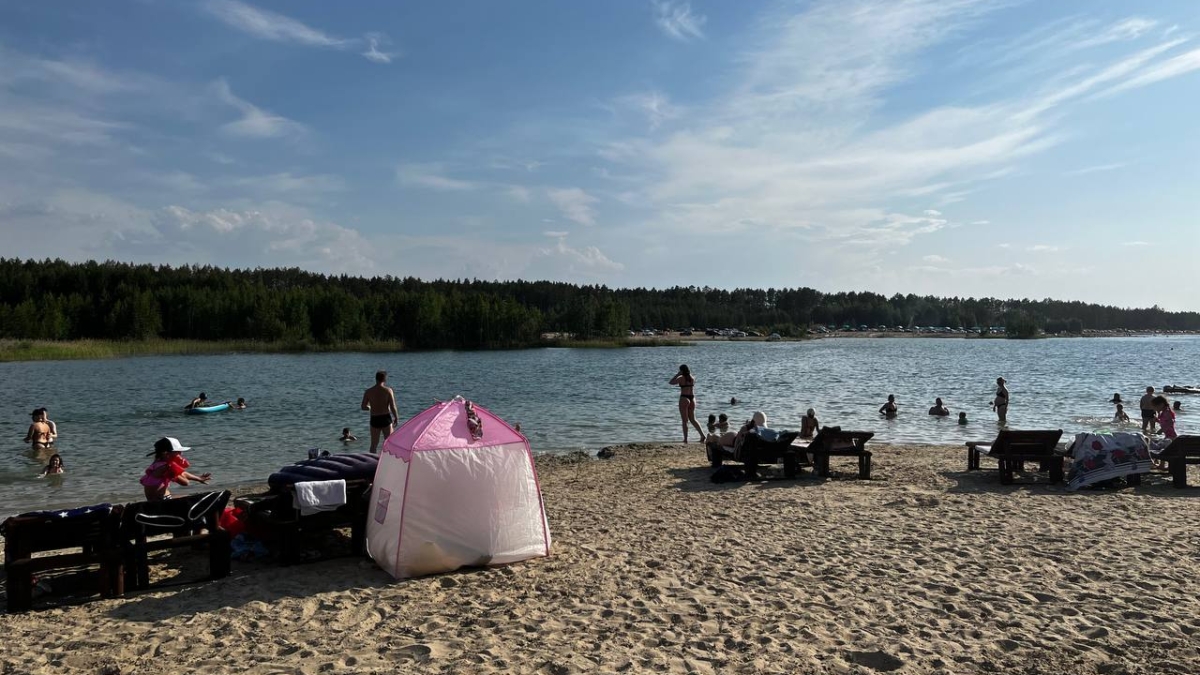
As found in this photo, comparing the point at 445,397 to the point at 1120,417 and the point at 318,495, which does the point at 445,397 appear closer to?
the point at 1120,417

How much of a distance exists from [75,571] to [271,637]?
3.18 metres

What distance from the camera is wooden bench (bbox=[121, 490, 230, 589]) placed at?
7070 millimetres

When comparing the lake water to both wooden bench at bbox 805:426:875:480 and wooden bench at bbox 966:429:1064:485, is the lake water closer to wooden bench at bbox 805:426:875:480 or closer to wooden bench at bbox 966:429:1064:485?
wooden bench at bbox 805:426:875:480

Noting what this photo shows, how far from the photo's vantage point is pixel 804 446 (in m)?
13.3

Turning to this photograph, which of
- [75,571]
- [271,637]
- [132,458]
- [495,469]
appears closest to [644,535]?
[495,469]

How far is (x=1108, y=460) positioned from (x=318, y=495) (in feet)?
37.5

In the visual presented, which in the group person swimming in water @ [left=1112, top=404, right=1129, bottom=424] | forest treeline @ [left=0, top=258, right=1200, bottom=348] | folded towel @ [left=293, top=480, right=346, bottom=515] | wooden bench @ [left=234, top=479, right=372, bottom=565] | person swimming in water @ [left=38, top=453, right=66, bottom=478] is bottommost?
person swimming in water @ [left=38, top=453, right=66, bottom=478]

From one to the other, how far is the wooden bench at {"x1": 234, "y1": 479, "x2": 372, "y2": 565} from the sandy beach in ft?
0.76

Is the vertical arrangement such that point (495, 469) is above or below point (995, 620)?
above

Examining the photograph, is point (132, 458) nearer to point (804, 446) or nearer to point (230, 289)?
point (804, 446)

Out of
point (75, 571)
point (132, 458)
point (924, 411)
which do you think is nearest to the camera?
point (75, 571)

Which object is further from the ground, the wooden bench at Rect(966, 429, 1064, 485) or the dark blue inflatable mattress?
the dark blue inflatable mattress

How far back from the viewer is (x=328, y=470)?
8.11 m

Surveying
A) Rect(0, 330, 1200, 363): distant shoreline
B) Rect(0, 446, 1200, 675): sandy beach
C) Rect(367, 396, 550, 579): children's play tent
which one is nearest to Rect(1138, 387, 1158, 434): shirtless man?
Rect(0, 446, 1200, 675): sandy beach
